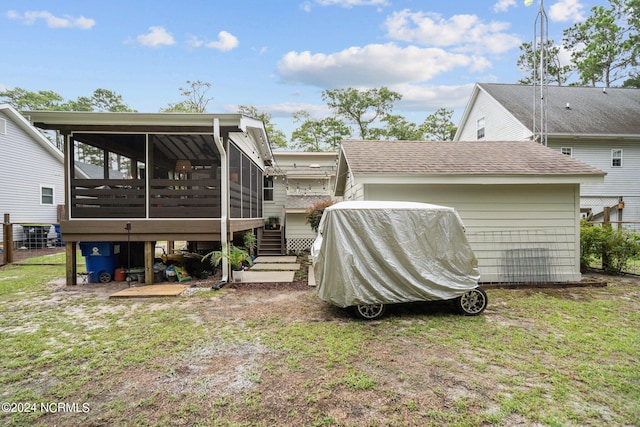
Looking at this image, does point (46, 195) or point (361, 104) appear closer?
point (46, 195)

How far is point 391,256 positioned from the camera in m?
4.88

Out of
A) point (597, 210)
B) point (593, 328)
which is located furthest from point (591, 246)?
point (597, 210)

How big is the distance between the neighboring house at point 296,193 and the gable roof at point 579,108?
33.5 ft

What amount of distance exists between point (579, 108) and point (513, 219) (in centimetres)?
1417

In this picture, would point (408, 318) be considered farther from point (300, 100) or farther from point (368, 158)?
point (300, 100)

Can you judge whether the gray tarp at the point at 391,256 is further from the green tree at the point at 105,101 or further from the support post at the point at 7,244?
the green tree at the point at 105,101

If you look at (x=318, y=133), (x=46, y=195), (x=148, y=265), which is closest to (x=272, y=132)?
(x=318, y=133)

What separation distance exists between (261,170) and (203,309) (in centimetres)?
942

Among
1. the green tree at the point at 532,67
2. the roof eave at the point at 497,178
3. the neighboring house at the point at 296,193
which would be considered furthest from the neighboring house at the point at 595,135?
the green tree at the point at 532,67

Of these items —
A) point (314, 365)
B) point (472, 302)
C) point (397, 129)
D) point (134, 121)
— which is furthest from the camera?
point (397, 129)

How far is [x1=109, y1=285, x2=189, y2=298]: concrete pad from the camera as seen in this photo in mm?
6297

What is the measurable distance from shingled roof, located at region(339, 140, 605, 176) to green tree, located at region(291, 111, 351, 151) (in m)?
20.7

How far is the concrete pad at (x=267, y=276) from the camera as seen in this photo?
7793 millimetres

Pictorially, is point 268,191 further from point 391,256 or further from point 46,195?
point 46,195
